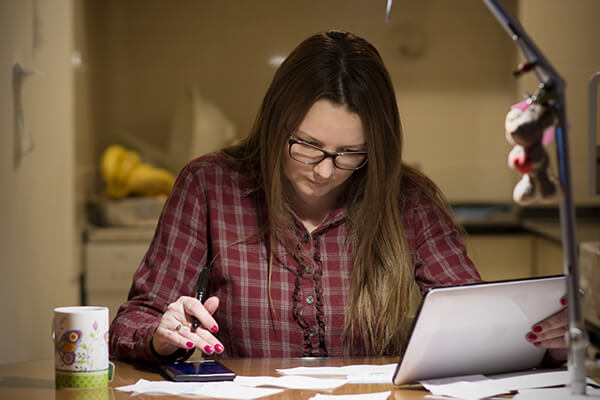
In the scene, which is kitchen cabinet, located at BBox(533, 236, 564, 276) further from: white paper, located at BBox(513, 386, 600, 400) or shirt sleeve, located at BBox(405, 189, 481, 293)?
white paper, located at BBox(513, 386, 600, 400)

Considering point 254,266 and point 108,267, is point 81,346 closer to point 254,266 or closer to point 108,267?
point 254,266

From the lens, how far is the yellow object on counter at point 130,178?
3264 millimetres

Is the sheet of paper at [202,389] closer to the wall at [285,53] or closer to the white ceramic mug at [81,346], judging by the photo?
the white ceramic mug at [81,346]

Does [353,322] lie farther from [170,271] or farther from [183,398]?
[183,398]

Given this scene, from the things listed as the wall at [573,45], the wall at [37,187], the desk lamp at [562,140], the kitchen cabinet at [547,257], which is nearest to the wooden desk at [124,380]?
the desk lamp at [562,140]

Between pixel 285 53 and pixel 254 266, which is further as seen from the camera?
pixel 285 53

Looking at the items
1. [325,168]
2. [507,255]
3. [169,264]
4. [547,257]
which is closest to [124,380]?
[169,264]

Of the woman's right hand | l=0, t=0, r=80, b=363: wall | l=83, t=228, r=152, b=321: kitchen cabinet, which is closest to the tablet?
the woman's right hand

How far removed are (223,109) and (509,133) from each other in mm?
2929

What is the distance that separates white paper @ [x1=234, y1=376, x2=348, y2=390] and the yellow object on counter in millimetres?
2194

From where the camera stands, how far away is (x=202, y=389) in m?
1.09

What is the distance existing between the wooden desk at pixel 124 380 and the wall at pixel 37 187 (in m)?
0.77

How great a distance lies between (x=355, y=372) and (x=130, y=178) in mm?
2223

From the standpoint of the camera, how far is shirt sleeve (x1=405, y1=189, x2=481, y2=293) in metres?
1.54
